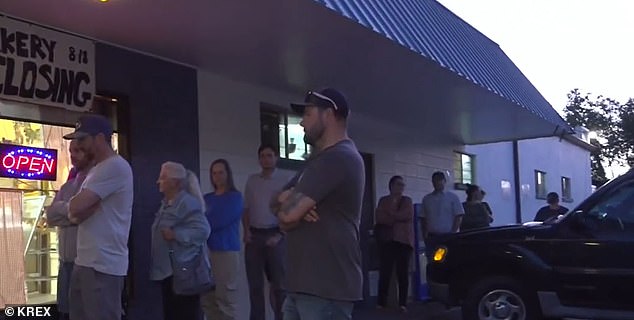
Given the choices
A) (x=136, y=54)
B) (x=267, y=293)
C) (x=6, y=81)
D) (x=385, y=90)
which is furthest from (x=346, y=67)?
(x=6, y=81)

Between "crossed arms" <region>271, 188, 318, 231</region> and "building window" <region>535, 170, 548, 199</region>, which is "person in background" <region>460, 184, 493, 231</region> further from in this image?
"building window" <region>535, 170, 548, 199</region>

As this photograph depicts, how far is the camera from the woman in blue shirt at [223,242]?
7.38 metres

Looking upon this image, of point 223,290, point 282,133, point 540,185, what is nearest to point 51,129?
point 223,290

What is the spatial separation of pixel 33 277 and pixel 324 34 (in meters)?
3.13

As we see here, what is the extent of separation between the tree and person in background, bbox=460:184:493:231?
38.1 metres

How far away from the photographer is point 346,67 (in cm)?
836

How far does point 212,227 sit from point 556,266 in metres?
3.45

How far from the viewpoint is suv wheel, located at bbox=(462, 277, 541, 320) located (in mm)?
8438

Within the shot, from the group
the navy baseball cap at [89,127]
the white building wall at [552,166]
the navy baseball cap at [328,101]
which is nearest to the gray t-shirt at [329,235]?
the navy baseball cap at [328,101]

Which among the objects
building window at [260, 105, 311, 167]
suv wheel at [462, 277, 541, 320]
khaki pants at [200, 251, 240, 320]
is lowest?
suv wheel at [462, 277, 541, 320]

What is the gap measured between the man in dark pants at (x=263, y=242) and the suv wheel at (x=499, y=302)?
2.09 meters

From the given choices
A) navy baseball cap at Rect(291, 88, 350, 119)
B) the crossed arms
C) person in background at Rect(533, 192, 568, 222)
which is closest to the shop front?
navy baseball cap at Rect(291, 88, 350, 119)

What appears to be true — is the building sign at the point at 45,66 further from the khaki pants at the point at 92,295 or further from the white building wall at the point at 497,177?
the white building wall at the point at 497,177

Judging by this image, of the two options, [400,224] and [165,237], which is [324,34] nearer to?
[165,237]
